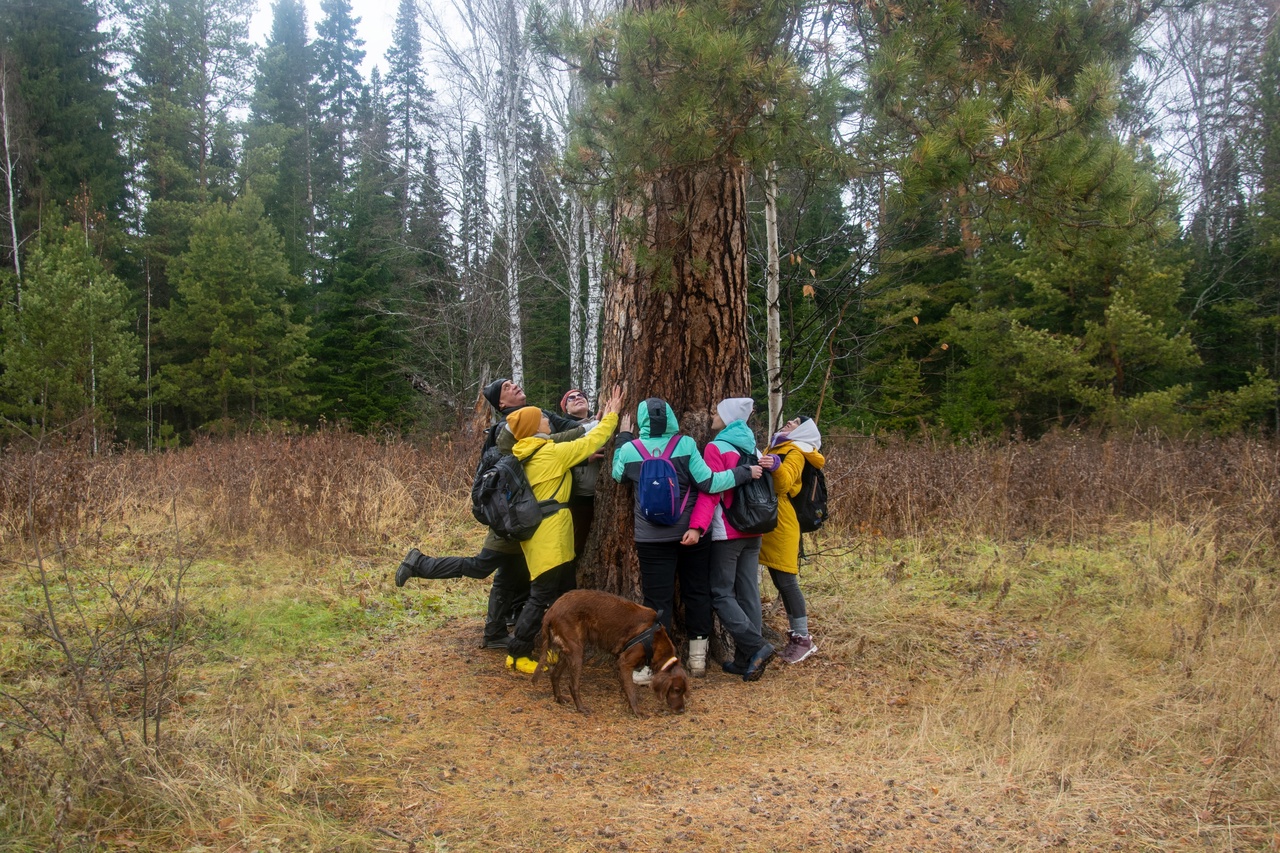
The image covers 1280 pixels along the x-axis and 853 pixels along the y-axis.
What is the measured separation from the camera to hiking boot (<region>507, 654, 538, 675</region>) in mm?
5031

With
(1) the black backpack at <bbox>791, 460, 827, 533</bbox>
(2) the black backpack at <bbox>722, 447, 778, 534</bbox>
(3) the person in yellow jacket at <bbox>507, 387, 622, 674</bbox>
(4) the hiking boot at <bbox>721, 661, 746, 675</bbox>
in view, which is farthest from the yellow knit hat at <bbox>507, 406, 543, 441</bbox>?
(4) the hiking boot at <bbox>721, 661, 746, 675</bbox>

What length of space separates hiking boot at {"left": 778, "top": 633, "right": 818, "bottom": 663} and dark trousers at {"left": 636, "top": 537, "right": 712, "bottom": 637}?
609mm

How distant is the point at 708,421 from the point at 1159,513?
6.05 meters

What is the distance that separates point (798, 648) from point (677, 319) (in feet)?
7.13

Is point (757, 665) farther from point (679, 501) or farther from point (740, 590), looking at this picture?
point (679, 501)

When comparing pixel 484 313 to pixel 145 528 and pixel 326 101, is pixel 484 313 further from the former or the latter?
pixel 326 101

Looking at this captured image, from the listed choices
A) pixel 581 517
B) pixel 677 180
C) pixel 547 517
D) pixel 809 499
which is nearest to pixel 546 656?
pixel 547 517

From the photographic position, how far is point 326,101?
3222 cm

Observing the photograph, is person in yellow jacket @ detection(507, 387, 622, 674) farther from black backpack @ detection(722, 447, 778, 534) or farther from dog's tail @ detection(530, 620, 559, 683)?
black backpack @ detection(722, 447, 778, 534)

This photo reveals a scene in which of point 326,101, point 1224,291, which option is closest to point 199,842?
point 1224,291

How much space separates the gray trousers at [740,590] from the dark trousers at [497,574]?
125cm

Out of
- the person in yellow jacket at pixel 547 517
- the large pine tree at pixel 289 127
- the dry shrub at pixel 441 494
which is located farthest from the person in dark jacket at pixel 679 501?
the large pine tree at pixel 289 127

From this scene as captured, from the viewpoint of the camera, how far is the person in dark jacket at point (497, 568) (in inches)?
213

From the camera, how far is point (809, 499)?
5.44m
